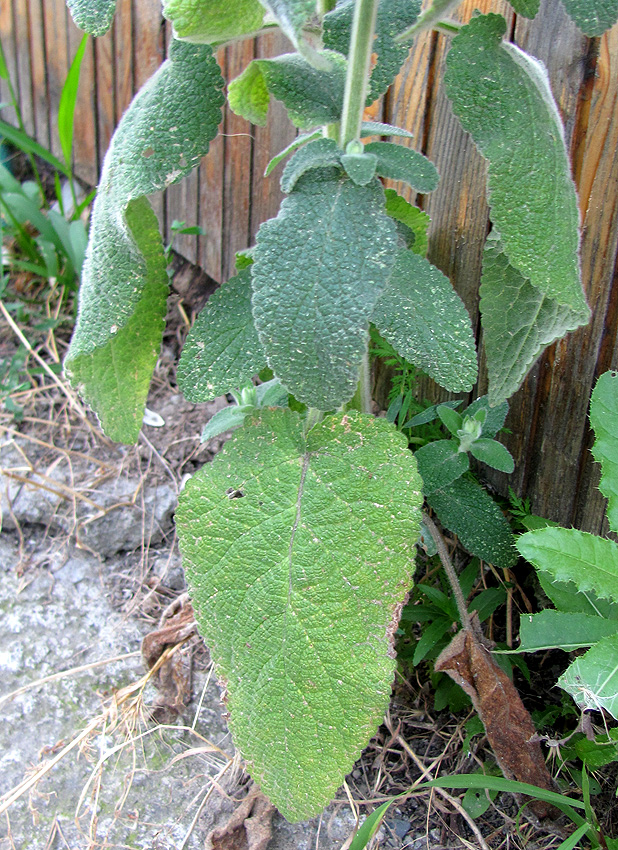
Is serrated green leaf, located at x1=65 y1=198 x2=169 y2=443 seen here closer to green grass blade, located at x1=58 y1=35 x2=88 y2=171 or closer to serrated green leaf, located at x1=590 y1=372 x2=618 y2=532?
serrated green leaf, located at x1=590 y1=372 x2=618 y2=532

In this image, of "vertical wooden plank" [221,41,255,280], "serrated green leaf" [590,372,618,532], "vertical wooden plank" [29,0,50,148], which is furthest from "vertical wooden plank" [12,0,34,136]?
"serrated green leaf" [590,372,618,532]

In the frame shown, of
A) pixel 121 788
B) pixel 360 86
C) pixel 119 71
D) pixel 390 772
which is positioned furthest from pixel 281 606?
pixel 119 71

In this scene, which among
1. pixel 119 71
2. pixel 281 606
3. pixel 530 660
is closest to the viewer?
pixel 281 606

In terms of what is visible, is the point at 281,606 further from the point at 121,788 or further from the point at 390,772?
the point at 121,788

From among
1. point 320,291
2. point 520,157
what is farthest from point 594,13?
point 320,291

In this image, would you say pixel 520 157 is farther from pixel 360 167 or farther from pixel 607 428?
pixel 607 428

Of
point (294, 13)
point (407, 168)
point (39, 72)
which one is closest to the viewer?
point (294, 13)
